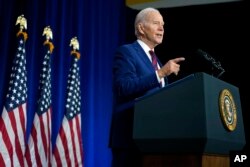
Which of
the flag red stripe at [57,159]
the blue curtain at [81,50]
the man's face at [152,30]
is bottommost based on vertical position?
the flag red stripe at [57,159]

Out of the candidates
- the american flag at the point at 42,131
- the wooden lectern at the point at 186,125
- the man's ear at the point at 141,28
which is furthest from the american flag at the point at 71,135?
the wooden lectern at the point at 186,125

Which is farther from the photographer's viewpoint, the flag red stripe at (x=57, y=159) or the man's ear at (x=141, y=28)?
the flag red stripe at (x=57, y=159)

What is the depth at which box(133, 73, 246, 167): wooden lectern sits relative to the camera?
1.19 metres

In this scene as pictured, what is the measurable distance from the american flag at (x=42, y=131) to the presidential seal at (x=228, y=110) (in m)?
2.29

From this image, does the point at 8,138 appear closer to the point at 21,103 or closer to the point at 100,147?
the point at 21,103

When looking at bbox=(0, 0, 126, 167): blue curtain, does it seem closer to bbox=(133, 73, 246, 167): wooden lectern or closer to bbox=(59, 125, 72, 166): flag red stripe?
bbox=(59, 125, 72, 166): flag red stripe

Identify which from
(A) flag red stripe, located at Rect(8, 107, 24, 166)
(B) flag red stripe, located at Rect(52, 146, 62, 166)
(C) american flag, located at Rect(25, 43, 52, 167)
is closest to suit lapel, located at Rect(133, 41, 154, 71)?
(A) flag red stripe, located at Rect(8, 107, 24, 166)

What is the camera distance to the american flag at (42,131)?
3336mm

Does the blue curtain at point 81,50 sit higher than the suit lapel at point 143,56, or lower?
higher

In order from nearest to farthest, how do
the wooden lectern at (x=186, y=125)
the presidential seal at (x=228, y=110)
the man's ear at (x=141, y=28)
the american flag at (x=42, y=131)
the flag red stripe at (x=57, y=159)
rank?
the wooden lectern at (x=186, y=125)
the presidential seal at (x=228, y=110)
the man's ear at (x=141, y=28)
the american flag at (x=42, y=131)
the flag red stripe at (x=57, y=159)

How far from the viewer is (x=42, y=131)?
342 cm

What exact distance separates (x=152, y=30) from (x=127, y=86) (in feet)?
1.24

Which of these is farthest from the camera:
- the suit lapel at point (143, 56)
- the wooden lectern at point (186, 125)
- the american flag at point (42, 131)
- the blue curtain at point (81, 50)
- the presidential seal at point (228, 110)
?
the blue curtain at point (81, 50)

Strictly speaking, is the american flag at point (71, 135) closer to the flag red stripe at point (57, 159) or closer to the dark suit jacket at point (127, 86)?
the flag red stripe at point (57, 159)
